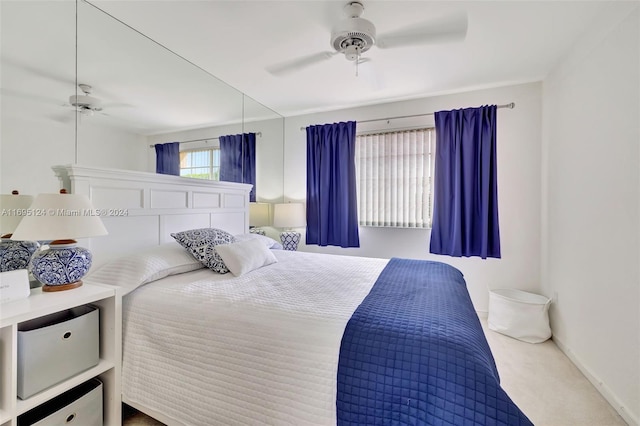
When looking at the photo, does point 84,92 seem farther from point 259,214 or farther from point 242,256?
point 259,214

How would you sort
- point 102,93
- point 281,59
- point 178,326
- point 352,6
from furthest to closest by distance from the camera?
1. point 281,59
2. point 102,93
3. point 352,6
4. point 178,326

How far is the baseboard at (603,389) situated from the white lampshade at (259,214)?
3275 mm

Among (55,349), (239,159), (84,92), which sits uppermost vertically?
(84,92)

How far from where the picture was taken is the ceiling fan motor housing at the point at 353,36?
167 centimetres

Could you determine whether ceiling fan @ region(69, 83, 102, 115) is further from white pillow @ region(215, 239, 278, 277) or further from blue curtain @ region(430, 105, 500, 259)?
blue curtain @ region(430, 105, 500, 259)

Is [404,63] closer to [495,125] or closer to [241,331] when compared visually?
[495,125]

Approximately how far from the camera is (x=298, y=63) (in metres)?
2.04

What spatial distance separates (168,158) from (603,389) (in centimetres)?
356

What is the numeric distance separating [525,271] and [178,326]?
10.8 ft

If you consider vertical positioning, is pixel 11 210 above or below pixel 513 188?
below

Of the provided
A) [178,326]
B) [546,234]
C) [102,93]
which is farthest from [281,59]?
[546,234]

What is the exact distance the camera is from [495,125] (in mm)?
2939

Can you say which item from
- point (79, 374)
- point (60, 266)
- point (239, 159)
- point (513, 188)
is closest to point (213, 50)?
point (239, 159)

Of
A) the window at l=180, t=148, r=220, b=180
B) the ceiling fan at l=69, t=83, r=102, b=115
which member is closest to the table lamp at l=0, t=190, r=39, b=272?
the ceiling fan at l=69, t=83, r=102, b=115
